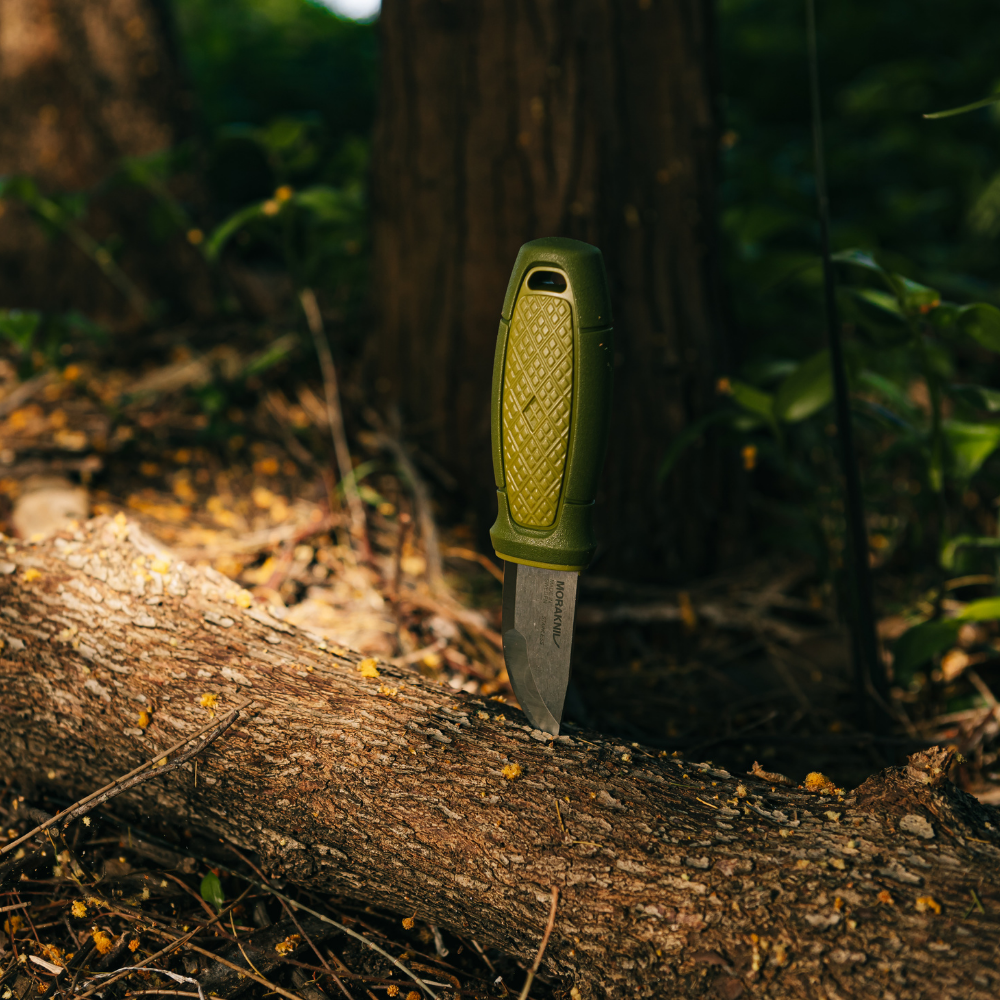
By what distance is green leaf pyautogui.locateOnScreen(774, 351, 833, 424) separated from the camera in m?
1.67

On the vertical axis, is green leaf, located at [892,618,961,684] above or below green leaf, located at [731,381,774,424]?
below

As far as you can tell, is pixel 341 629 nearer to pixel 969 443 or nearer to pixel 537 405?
pixel 537 405

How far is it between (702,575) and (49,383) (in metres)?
2.33

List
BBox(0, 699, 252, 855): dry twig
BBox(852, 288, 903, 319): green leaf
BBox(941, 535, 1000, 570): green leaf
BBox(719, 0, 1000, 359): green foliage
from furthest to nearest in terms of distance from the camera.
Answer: BBox(719, 0, 1000, 359): green foliage < BBox(941, 535, 1000, 570): green leaf < BBox(852, 288, 903, 319): green leaf < BBox(0, 699, 252, 855): dry twig

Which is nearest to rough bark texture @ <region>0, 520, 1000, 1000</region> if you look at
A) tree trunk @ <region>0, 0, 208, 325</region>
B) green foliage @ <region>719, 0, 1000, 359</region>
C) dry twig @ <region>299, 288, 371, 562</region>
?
dry twig @ <region>299, 288, 371, 562</region>

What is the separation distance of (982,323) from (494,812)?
1.26m

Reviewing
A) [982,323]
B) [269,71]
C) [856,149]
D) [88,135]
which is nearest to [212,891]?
[982,323]

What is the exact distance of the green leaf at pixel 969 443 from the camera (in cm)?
165

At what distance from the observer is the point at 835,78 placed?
539 centimetres

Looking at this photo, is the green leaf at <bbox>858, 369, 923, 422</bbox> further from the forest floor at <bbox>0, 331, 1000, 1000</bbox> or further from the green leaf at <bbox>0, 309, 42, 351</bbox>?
the green leaf at <bbox>0, 309, 42, 351</bbox>

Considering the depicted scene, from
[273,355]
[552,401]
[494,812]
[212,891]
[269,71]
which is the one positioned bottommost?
[212,891]

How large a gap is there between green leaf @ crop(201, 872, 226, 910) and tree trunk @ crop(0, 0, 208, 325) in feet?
7.72

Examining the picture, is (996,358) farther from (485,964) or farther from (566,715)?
(485,964)

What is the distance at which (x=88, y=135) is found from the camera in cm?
301
